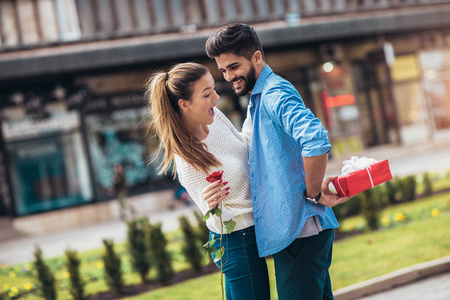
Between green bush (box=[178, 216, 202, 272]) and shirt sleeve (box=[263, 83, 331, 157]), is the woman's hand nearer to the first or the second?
shirt sleeve (box=[263, 83, 331, 157])

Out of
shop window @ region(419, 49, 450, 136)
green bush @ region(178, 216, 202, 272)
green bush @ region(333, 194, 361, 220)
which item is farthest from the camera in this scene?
shop window @ region(419, 49, 450, 136)

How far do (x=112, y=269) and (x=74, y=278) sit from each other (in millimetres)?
509

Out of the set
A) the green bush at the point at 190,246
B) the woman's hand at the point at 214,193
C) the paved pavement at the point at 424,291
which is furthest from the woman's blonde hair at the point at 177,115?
the green bush at the point at 190,246

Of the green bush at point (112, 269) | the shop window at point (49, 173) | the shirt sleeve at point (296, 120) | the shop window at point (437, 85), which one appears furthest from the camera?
the shop window at point (437, 85)

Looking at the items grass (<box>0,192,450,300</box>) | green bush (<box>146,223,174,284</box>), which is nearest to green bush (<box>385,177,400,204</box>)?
grass (<box>0,192,450,300</box>)

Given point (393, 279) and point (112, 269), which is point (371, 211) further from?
point (112, 269)

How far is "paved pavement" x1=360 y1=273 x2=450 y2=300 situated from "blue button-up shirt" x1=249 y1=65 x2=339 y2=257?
317 centimetres

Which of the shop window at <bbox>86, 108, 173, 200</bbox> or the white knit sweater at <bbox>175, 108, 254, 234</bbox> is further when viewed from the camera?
the shop window at <bbox>86, 108, 173, 200</bbox>

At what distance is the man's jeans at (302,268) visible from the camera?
2.63 m

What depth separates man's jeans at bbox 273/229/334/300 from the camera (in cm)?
263

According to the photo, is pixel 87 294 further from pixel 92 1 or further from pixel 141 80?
pixel 92 1

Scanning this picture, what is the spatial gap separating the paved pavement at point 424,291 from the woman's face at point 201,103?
352cm

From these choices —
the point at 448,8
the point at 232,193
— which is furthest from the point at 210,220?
the point at 448,8

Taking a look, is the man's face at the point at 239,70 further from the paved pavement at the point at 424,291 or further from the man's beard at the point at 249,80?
the paved pavement at the point at 424,291
